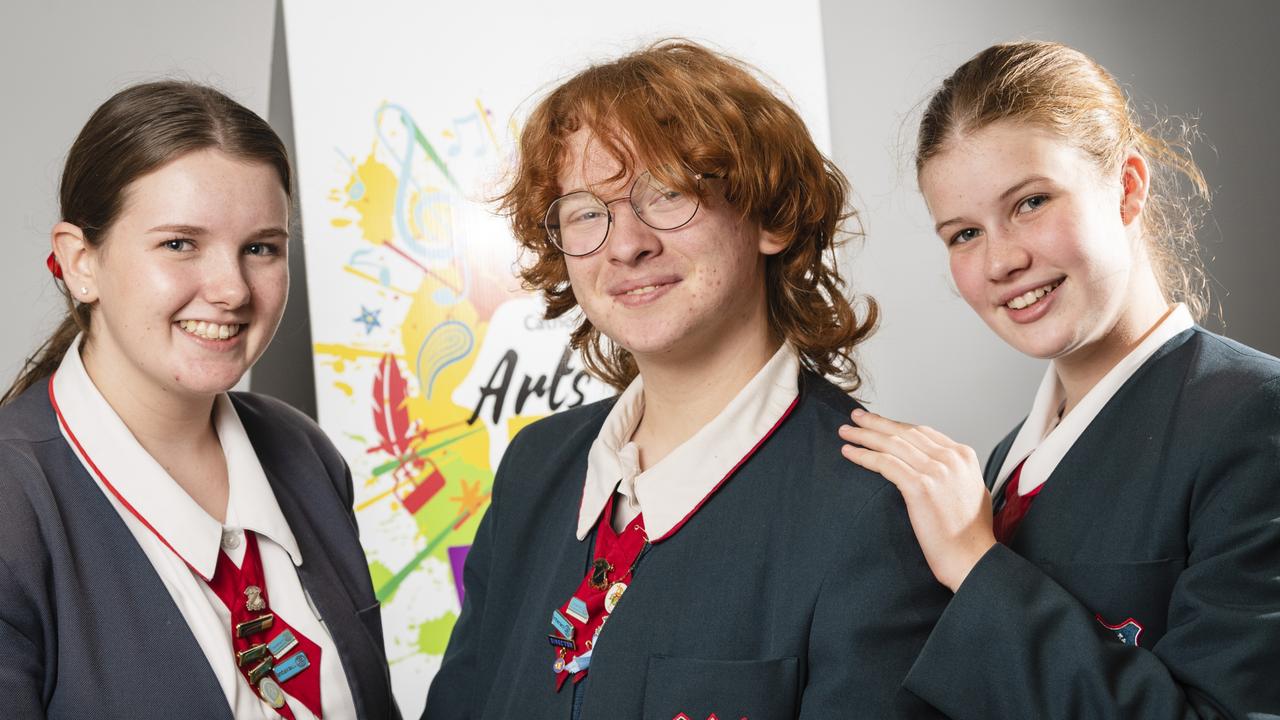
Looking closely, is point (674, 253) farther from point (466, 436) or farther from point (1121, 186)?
point (466, 436)

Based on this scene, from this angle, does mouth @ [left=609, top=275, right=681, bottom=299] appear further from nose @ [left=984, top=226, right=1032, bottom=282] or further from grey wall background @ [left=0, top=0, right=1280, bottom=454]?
grey wall background @ [left=0, top=0, right=1280, bottom=454]

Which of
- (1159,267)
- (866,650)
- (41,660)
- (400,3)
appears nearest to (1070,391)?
(1159,267)

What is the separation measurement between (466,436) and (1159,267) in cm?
168

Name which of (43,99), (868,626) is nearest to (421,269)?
(43,99)

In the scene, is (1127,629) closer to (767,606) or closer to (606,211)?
(767,606)

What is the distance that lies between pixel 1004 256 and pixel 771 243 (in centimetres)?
35

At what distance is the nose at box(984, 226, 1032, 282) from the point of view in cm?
167

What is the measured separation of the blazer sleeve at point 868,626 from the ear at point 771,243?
393mm

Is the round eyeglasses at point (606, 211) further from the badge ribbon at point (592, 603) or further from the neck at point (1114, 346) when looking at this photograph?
the neck at point (1114, 346)

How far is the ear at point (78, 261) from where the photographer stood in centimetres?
174

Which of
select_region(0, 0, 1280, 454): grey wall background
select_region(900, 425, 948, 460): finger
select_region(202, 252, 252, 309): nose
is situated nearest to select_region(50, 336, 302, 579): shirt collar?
select_region(202, 252, 252, 309): nose

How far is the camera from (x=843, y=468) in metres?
1.45

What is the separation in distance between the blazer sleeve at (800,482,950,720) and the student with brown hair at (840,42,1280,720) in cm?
4

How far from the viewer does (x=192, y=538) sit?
66.6 inches
